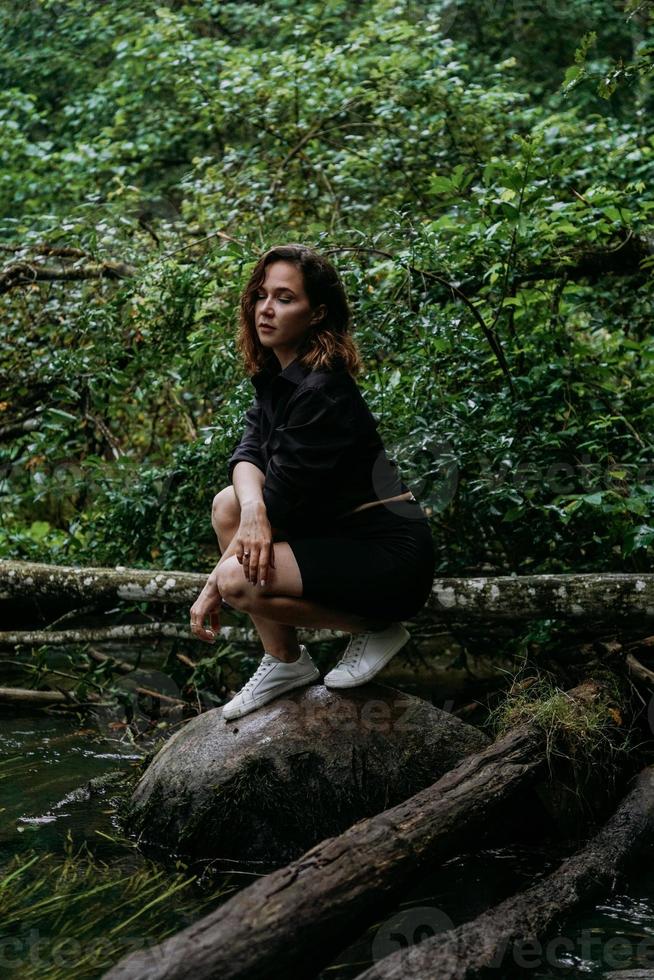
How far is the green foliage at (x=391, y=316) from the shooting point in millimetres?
4309

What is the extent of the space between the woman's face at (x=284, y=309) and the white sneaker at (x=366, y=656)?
1.07 m

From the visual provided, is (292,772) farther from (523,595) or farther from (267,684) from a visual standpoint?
(523,595)

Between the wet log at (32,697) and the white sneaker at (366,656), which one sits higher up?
the white sneaker at (366,656)

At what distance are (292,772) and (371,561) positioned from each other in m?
0.76

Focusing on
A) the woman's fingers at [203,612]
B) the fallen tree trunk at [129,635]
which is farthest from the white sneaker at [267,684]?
the fallen tree trunk at [129,635]

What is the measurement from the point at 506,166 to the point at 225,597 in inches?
89.7

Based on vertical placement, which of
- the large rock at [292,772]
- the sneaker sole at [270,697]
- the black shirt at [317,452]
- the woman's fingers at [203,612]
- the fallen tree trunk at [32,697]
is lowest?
the fallen tree trunk at [32,697]

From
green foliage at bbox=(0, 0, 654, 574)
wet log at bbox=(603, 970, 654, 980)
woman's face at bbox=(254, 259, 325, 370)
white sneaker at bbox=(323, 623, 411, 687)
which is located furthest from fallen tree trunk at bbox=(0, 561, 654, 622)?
wet log at bbox=(603, 970, 654, 980)

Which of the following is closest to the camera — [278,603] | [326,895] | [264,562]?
[326,895]

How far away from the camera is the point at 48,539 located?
252 inches

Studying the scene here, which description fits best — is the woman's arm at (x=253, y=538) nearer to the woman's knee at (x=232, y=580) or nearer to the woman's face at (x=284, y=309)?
the woman's knee at (x=232, y=580)

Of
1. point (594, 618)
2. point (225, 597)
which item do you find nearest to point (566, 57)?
point (594, 618)

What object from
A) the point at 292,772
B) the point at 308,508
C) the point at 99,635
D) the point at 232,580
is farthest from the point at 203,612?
the point at 99,635

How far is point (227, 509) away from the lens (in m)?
3.46
